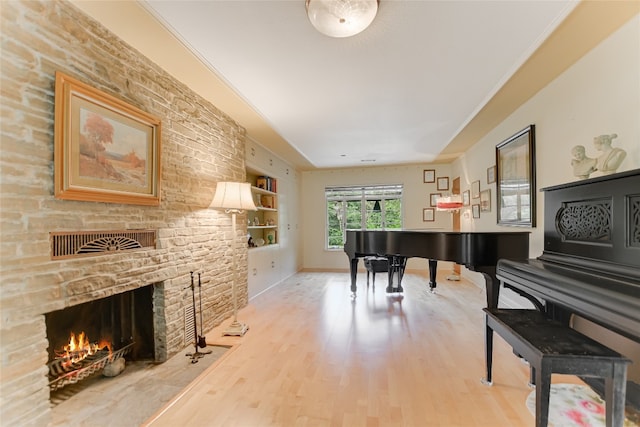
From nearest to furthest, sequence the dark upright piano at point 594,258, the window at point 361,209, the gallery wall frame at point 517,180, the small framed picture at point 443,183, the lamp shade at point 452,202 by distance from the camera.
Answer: the dark upright piano at point 594,258, the gallery wall frame at point 517,180, the lamp shade at point 452,202, the small framed picture at point 443,183, the window at point 361,209

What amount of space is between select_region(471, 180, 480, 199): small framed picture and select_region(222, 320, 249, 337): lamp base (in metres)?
3.98

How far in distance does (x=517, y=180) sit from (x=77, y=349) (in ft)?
14.2

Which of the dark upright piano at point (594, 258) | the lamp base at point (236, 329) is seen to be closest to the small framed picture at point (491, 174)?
the dark upright piano at point (594, 258)

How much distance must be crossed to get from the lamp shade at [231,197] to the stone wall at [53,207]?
10.7 inches

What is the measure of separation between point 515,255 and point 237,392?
2452mm

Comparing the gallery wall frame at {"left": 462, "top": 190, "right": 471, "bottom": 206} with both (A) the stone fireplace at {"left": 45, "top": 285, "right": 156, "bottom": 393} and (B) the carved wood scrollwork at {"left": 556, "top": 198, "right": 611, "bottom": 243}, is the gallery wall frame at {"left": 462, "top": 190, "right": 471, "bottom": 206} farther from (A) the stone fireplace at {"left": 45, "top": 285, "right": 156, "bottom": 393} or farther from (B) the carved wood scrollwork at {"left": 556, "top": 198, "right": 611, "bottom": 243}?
(A) the stone fireplace at {"left": 45, "top": 285, "right": 156, "bottom": 393}

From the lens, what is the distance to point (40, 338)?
1.38 metres

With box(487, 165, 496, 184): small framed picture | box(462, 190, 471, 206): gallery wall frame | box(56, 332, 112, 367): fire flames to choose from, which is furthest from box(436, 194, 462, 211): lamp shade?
box(56, 332, 112, 367): fire flames

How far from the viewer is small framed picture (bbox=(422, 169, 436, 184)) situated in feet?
19.8

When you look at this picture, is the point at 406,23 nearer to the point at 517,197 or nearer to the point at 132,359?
the point at 517,197

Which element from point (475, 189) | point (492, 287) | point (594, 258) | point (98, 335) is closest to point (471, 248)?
point (492, 287)

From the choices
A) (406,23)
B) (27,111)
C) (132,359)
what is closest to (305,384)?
(132,359)

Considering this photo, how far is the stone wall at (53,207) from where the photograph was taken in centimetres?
126

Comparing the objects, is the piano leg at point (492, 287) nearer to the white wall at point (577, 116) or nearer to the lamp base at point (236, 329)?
the white wall at point (577, 116)
